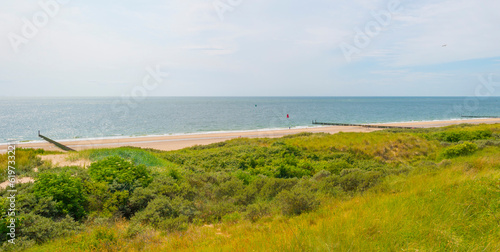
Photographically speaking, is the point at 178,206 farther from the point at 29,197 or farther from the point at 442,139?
the point at 442,139

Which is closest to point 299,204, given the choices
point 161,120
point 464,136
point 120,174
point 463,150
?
point 120,174

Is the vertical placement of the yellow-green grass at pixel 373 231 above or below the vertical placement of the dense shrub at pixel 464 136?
below

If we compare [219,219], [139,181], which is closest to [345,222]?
[219,219]

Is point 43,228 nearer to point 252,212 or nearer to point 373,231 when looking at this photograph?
point 252,212

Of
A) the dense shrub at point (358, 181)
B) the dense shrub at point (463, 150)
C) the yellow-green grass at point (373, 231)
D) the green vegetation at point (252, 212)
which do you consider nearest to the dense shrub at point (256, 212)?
the green vegetation at point (252, 212)

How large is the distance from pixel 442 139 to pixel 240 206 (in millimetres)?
19938

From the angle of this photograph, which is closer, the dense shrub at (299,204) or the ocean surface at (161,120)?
the dense shrub at (299,204)

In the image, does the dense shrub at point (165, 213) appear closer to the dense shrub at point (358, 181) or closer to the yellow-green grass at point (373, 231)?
the yellow-green grass at point (373, 231)

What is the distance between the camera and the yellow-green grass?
3270 mm

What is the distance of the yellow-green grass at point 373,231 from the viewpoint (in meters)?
3.27

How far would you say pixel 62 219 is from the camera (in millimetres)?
5738

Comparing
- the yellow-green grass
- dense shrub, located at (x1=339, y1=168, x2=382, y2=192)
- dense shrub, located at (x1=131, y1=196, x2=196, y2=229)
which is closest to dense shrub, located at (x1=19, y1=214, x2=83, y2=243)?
the yellow-green grass

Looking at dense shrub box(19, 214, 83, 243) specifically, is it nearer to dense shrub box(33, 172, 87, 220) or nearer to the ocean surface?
dense shrub box(33, 172, 87, 220)

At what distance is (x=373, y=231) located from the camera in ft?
12.0
